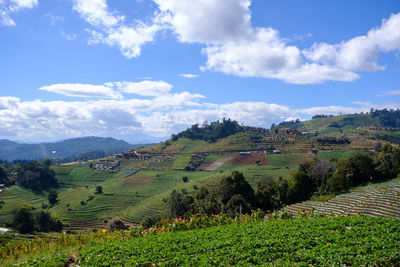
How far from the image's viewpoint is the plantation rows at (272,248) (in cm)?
1031

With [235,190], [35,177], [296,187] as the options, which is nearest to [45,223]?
[235,190]

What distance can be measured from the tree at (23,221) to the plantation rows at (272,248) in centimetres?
5504

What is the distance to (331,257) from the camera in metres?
10.1

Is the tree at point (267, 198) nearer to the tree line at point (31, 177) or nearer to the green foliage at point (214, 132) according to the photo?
the tree line at point (31, 177)

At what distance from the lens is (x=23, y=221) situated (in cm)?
5581

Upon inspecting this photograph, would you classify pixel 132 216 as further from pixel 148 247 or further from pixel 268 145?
pixel 268 145

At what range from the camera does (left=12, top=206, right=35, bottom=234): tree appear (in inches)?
2175

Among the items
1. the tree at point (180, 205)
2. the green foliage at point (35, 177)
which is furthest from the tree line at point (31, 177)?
the tree at point (180, 205)

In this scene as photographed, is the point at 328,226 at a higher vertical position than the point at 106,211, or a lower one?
higher

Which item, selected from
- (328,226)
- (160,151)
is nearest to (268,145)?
(160,151)

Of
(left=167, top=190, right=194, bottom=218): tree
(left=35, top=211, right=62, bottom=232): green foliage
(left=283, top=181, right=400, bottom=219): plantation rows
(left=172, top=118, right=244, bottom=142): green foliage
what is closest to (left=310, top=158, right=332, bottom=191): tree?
(left=283, top=181, right=400, bottom=219): plantation rows

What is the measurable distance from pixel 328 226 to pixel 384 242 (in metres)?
3.89

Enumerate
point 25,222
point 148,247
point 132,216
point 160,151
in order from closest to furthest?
point 148,247 < point 25,222 < point 132,216 < point 160,151

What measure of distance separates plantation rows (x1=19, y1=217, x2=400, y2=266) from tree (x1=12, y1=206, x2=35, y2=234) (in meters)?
55.0
